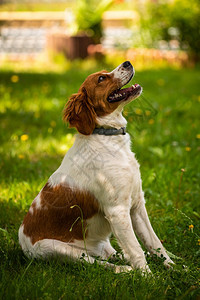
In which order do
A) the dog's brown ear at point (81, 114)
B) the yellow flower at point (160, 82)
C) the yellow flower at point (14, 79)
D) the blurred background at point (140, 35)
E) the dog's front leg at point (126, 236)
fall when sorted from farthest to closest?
the blurred background at point (140, 35)
the yellow flower at point (160, 82)
the yellow flower at point (14, 79)
the dog's brown ear at point (81, 114)
the dog's front leg at point (126, 236)

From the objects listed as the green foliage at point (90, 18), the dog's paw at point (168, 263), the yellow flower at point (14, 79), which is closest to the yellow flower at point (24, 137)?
the dog's paw at point (168, 263)

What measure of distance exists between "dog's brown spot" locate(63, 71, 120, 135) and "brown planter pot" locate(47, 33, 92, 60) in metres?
7.91

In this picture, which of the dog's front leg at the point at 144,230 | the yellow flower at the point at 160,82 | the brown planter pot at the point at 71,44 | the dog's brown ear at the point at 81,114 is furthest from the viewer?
the brown planter pot at the point at 71,44

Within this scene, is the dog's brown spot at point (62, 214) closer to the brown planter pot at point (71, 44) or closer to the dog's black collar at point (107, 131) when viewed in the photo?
the dog's black collar at point (107, 131)

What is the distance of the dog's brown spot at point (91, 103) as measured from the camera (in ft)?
9.29

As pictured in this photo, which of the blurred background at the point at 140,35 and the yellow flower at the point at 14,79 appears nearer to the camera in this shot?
the yellow flower at the point at 14,79

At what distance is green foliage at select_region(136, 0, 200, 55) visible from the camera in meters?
10.9

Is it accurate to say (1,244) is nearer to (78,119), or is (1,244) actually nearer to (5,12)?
(78,119)

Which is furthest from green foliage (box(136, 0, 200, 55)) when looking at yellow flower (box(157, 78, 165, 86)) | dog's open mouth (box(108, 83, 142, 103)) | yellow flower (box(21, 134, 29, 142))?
dog's open mouth (box(108, 83, 142, 103))

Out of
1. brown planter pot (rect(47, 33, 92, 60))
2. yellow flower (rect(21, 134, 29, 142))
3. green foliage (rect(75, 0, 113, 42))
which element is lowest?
yellow flower (rect(21, 134, 29, 142))

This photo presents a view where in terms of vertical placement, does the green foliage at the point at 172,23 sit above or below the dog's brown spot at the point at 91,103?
above

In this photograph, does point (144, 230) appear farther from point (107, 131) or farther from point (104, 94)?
point (104, 94)

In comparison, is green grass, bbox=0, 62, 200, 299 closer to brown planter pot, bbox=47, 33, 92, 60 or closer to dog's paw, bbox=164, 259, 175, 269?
dog's paw, bbox=164, 259, 175, 269

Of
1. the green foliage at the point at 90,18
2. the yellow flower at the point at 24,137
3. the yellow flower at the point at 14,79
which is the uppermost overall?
the green foliage at the point at 90,18
